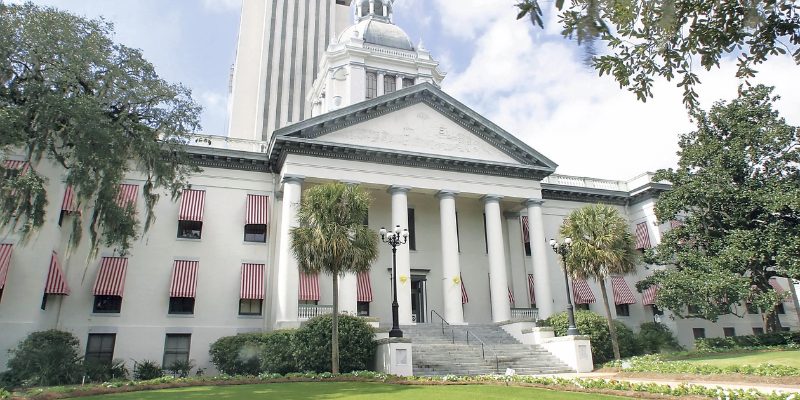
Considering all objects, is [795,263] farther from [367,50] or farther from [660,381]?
[367,50]

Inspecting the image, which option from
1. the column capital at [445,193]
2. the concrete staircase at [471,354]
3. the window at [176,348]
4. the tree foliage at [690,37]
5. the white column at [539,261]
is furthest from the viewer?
the column capital at [445,193]

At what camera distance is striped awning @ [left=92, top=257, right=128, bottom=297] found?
77.9 feet

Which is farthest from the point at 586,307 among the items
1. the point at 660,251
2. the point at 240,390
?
the point at 240,390

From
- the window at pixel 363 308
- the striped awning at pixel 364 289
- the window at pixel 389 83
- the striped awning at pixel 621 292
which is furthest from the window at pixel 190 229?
the striped awning at pixel 621 292

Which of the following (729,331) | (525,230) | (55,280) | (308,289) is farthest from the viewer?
(729,331)

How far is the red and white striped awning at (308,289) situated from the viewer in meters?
25.5

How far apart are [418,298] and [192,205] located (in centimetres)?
1262

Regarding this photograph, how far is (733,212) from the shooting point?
26062mm

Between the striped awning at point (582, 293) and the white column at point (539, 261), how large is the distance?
2518 mm

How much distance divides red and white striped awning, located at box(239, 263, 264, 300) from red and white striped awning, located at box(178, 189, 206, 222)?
334 cm

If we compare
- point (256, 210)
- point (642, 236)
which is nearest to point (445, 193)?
point (256, 210)

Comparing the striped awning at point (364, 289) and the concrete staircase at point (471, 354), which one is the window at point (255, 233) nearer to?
the striped awning at point (364, 289)

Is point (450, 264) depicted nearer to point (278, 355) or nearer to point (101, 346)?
point (278, 355)

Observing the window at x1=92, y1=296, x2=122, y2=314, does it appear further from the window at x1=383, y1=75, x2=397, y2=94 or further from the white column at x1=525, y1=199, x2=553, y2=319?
the window at x1=383, y1=75, x2=397, y2=94
